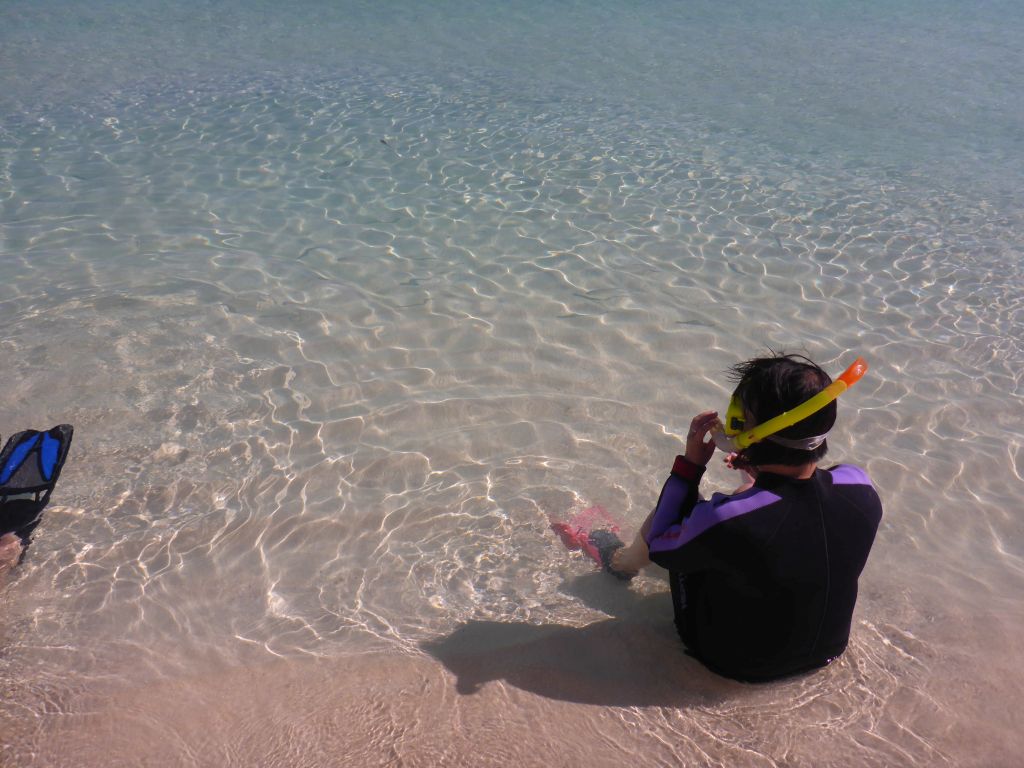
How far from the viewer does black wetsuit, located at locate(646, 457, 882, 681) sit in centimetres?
246

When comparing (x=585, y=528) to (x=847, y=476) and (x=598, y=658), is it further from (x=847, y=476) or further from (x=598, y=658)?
(x=847, y=476)

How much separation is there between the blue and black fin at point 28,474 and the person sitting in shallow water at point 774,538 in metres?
3.16

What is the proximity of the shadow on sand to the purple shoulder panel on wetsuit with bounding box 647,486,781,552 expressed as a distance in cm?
61

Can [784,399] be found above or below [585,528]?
above

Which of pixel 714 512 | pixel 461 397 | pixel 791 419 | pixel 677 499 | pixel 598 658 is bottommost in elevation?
pixel 461 397

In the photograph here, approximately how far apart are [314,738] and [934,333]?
5.42 m

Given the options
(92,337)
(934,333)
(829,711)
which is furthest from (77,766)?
(934,333)

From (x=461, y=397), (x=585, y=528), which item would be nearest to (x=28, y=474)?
(x=461, y=397)

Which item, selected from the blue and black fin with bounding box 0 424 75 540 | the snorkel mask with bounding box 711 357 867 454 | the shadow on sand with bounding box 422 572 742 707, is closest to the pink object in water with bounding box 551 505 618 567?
the shadow on sand with bounding box 422 572 742 707

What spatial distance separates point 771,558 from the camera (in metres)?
2.46

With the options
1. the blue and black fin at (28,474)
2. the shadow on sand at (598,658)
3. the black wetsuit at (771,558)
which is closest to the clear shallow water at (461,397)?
the shadow on sand at (598,658)

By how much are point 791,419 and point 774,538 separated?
41cm

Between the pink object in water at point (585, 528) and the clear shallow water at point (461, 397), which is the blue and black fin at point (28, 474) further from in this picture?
the pink object in water at point (585, 528)

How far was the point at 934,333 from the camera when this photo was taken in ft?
19.2
